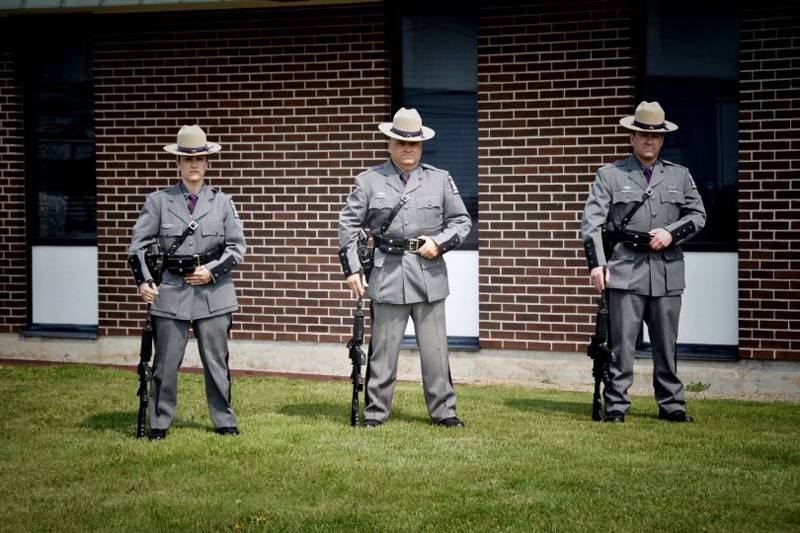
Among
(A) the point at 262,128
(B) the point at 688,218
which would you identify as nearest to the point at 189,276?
(B) the point at 688,218

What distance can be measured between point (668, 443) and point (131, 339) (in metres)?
6.62

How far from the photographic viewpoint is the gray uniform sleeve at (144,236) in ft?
28.2

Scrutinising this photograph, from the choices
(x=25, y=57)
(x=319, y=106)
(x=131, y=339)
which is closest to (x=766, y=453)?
(x=319, y=106)

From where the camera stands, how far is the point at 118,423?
31.0ft

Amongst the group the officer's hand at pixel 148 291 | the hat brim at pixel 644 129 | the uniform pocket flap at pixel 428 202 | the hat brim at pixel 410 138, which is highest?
the hat brim at pixel 644 129

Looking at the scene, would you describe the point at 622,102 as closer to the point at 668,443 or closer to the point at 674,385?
the point at 674,385

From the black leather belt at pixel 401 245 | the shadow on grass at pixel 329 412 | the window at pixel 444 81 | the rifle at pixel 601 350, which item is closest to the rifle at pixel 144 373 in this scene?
the shadow on grass at pixel 329 412

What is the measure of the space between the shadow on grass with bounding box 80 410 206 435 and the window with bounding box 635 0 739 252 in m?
4.92

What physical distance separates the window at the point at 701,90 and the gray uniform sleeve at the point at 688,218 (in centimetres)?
207

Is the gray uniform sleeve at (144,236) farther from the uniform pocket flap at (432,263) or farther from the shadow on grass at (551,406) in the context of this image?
the shadow on grass at (551,406)

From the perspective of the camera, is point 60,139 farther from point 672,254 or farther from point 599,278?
point 672,254

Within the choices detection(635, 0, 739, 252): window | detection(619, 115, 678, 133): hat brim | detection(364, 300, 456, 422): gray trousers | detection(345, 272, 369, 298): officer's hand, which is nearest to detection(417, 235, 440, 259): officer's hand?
detection(364, 300, 456, 422): gray trousers

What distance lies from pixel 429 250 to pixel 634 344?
5.75 ft

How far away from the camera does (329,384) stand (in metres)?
11.4
